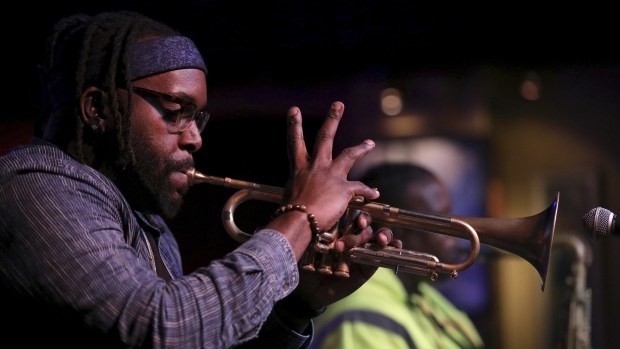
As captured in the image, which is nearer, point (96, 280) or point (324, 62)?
point (96, 280)

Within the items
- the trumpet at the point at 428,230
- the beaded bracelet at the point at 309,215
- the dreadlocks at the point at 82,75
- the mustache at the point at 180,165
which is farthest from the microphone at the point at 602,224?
the dreadlocks at the point at 82,75

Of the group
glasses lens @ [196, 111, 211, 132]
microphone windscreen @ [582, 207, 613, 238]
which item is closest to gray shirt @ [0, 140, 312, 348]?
glasses lens @ [196, 111, 211, 132]

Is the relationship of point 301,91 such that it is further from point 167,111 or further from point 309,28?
point 167,111

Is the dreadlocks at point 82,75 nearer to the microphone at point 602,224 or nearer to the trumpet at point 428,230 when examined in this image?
the trumpet at point 428,230

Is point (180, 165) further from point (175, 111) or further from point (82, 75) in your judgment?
point (82, 75)

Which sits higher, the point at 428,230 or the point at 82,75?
the point at 82,75

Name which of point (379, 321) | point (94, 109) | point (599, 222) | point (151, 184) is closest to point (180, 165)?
point (151, 184)

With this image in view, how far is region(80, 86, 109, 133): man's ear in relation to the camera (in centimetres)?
214

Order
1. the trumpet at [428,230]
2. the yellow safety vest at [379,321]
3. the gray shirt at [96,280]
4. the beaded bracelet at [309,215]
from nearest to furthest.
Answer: the gray shirt at [96,280] < the beaded bracelet at [309,215] < the trumpet at [428,230] < the yellow safety vest at [379,321]

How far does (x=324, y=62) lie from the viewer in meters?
5.21

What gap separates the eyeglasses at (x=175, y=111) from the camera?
220 cm

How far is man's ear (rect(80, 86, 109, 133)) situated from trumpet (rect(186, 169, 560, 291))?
32 cm

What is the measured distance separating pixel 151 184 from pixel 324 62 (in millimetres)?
3131

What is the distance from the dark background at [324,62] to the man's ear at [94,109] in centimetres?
263
